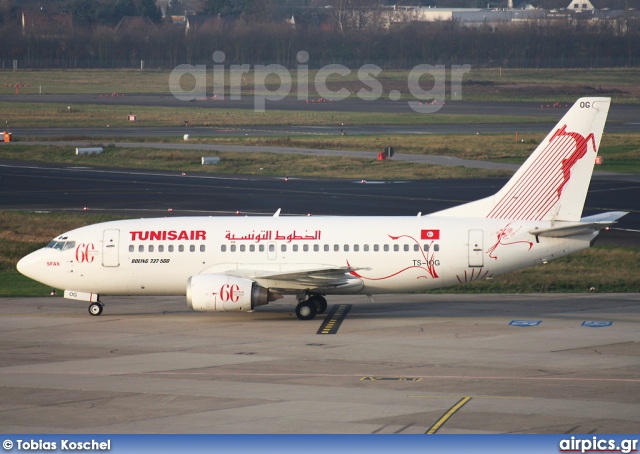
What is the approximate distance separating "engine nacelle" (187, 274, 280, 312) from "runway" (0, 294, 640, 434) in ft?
3.19

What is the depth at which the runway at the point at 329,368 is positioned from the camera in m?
24.9

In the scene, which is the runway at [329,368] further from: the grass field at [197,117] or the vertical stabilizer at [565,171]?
the grass field at [197,117]

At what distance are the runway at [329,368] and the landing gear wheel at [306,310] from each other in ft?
1.18

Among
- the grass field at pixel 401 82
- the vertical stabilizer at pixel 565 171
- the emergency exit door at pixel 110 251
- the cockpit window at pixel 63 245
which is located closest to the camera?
the vertical stabilizer at pixel 565 171

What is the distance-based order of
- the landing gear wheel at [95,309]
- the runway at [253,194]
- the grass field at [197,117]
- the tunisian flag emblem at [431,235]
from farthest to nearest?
the grass field at [197,117], the runway at [253,194], the landing gear wheel at [95,309], the tunisian flag emblem at [431,235]

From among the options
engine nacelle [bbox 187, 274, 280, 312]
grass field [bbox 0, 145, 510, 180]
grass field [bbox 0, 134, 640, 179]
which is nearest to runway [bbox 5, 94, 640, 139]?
grass field [bbox 0, 134, 640, 179]

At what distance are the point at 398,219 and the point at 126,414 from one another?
16.9 meters

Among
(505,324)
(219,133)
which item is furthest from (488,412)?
(219,133)

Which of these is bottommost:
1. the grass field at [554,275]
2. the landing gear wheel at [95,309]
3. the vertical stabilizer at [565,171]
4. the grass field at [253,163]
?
the grass field at [554,275]

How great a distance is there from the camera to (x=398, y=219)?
1559 inches

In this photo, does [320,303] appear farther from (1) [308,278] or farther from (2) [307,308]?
(1) [308,278]

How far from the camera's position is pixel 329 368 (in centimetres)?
3092

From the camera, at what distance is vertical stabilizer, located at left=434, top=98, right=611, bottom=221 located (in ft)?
125

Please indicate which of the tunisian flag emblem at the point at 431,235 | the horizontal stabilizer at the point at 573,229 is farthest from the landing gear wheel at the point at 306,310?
the horizontal stabilizer at the point at 573,229
